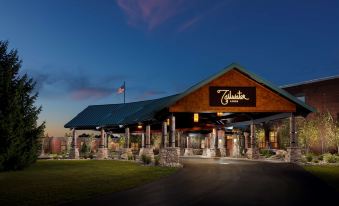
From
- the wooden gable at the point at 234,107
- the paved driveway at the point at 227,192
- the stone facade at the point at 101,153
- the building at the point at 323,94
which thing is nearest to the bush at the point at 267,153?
the building at the point at 323,94

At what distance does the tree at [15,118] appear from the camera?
26.2 m

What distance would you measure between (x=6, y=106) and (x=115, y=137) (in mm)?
41575

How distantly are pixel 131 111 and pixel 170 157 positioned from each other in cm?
1688

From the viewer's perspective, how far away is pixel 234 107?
3108cm

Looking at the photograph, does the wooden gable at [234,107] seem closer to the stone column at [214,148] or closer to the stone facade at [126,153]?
the stone facade at [126,153]

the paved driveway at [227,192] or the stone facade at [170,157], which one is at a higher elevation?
the stone facade at [170,157]

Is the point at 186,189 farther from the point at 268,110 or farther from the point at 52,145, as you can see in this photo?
the point at 52,145

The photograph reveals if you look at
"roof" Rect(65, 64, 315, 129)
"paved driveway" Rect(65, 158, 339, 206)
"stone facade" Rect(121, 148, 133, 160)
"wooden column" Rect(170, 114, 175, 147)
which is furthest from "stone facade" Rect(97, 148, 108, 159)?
"paved driveway" Rect(65, 158, 339, 206)

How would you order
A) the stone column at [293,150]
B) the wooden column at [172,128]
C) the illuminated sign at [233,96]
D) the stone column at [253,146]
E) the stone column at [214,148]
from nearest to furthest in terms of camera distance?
the wooden column at [172,128] < the illuminated sign at [233,96] < the stone column at [293,150] < the stone column at [253,146] < the stone column at [214,148]

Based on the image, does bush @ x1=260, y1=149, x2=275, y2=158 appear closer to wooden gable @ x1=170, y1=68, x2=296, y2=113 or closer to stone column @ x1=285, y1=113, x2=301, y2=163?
stone column @ x1=285, y1=113, x2=301, y2=163

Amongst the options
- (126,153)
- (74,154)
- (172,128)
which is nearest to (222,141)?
(126,153)

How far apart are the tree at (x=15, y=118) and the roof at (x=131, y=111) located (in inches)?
354

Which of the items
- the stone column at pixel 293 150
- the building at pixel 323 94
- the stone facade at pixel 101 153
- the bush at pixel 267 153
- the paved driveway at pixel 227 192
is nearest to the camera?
the paved driveway at pixel 227 192

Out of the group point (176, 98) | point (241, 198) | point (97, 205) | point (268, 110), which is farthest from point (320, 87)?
point (97, 205)
